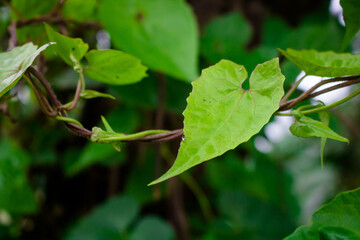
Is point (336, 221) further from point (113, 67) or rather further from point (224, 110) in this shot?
point (113, 67)

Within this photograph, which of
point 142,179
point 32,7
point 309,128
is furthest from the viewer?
point 142,179

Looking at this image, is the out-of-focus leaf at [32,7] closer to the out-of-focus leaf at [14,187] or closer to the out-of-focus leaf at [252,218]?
the out-of-focus leaf at [14,187]

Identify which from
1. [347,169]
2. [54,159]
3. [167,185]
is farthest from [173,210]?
[347,169]

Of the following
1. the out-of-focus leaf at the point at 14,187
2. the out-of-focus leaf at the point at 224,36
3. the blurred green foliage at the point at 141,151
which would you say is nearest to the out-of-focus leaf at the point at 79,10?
the blurred green foliage at the point at 141,151

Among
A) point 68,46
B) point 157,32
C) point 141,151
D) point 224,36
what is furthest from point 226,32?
point 68,46

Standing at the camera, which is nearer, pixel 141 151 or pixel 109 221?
pixel 109 221

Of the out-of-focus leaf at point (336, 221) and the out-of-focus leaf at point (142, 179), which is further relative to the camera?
the out-of-focus leaf at point (142, 179)
